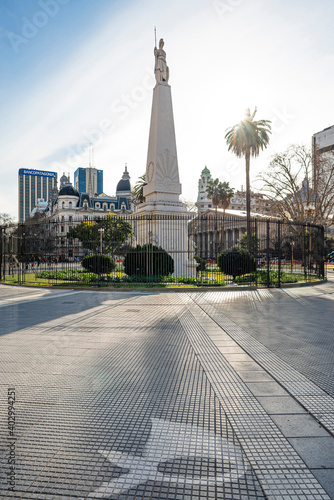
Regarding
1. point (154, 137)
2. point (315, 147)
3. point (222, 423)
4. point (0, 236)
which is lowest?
point (222, 423)

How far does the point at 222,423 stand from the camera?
3.45m

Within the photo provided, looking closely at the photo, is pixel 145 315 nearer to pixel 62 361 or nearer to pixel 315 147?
pixel 62 361

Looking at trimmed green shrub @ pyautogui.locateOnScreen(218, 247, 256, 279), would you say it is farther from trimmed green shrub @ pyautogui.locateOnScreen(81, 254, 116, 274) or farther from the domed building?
the domed building

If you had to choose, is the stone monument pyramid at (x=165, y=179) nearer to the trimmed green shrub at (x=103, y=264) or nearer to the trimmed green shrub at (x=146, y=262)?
the trimmed green shrub at (x=103, y=264)

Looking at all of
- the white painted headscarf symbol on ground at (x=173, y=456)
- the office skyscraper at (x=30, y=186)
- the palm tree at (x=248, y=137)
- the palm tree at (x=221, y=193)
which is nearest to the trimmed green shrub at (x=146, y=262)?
the white painted headscarf symbol on ground at (x=173, y=456)

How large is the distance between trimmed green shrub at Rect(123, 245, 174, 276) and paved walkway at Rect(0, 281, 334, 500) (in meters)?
9.65

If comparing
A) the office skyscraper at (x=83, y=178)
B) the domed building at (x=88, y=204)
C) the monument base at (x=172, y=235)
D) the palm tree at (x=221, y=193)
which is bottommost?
the monument base at (x=172, y=235)

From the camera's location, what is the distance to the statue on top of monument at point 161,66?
2255 cm

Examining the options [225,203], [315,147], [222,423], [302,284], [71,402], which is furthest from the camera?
[225,203]

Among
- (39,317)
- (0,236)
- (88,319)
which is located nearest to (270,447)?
(88,319)

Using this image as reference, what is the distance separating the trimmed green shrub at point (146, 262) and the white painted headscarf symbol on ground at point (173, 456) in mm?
14105

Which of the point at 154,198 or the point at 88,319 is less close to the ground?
the point at 154,198

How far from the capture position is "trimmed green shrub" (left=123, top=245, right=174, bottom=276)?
57.6 ft

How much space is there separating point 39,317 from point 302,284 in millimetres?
13300
